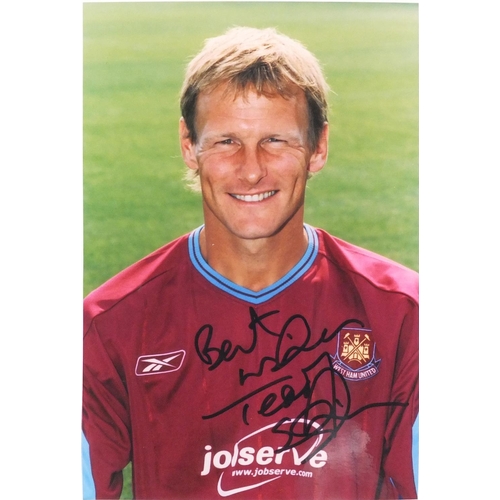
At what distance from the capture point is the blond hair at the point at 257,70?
1.81m

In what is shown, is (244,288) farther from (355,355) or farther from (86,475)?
(86,475)

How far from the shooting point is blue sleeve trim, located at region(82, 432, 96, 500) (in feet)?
6.25

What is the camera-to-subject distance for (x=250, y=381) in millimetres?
1894

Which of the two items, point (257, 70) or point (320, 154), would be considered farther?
point (320, 154)

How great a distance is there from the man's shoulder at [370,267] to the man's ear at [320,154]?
0.68ft

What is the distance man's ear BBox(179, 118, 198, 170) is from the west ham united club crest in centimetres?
72

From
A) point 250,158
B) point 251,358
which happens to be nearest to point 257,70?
point 250,158

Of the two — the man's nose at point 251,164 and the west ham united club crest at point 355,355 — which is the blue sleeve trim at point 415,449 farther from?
the man's nose at point 251,164

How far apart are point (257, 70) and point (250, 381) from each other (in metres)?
0.96

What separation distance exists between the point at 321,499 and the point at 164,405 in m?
0.58
